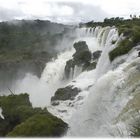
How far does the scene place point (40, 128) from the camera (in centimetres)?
1546

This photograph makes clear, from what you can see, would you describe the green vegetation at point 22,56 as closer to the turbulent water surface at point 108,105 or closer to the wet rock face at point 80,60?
the wet rock face at point 80,60

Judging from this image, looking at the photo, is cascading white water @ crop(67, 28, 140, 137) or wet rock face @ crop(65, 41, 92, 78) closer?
cascading white water @ crop(67, 28, 140, 137)

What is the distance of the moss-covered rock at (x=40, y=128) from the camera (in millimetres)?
15367

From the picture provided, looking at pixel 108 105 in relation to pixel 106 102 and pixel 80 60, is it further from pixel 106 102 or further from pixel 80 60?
pixel 80 60

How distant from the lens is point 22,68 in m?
56.1

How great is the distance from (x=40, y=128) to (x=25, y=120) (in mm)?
2688

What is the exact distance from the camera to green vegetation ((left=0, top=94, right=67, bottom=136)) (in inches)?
609

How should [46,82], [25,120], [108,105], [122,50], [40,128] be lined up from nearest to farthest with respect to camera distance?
[40,128]
[108,105]
[25,120]
[122,50]
[46,82]

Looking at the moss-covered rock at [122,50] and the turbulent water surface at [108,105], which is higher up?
the moss-covered rock at [122,50]

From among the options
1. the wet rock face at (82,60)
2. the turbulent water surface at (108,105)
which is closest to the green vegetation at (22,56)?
the wet rock face at (82,60)

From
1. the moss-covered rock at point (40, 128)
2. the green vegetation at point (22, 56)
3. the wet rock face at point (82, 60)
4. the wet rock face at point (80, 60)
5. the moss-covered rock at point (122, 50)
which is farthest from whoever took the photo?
the green vegetation at point (22, 56)

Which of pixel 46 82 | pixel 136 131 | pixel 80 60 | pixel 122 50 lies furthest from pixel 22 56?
pixel 136 131

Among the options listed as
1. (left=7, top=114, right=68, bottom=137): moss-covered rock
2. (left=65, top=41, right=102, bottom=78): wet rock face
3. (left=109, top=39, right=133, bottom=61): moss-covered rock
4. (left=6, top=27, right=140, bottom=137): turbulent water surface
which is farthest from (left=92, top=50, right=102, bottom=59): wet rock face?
(left=7, top=114, right=68, bottom=137): moss-covered rock

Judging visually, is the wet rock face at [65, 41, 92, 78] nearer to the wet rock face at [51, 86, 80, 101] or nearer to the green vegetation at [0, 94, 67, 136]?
the wet rock face at [51, 86, 80, 101]
